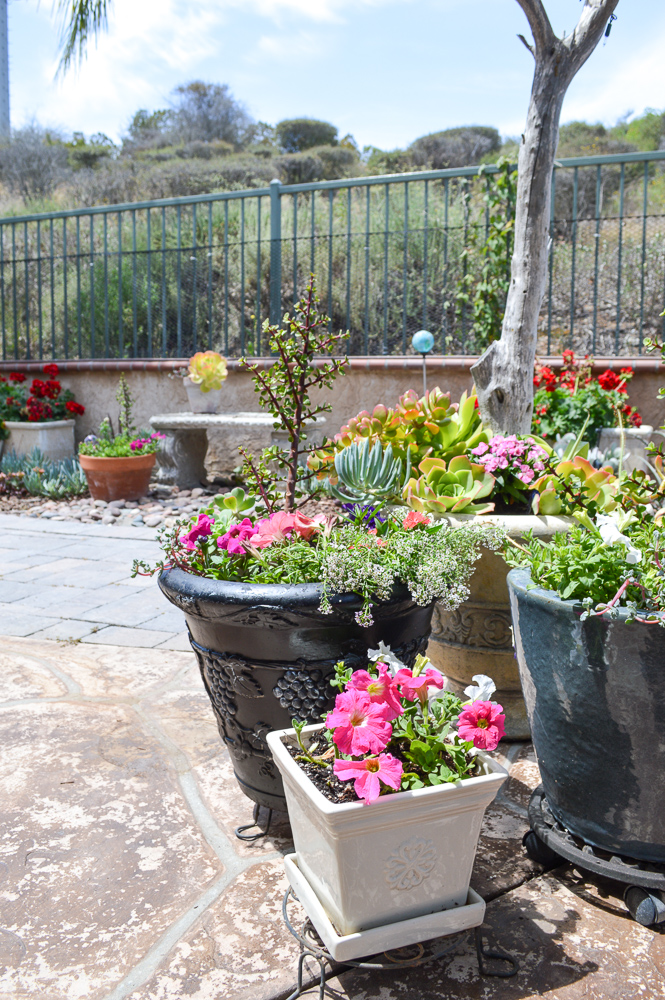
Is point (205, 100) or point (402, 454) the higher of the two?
point (205, 100)

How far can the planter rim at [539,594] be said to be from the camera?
4.37 ft

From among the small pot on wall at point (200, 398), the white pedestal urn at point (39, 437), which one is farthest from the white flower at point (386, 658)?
the white pedestal urn at point (39, 437)

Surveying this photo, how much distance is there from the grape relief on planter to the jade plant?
5349mm

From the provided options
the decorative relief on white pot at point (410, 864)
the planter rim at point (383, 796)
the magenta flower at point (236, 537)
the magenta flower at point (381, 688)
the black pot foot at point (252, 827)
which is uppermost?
the magenta flower at point (236, 537)

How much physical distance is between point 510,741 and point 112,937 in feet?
4.01

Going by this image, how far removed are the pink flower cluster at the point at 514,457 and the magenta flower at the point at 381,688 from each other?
→ 1089mm

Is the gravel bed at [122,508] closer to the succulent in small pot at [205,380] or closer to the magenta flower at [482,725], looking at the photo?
the succulent in small pot at [205,380]

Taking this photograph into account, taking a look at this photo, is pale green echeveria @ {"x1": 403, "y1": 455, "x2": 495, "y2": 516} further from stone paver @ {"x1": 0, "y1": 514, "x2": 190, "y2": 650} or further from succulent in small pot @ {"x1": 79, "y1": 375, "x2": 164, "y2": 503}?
succulent in small pot @ {"x1": 79, "y1": 375, "x2": 164, "y2": 503}

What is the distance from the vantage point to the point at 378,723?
1239mm

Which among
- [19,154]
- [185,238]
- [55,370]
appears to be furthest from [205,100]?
[55,370]

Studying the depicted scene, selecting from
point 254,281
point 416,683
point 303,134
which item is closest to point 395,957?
point 416,683

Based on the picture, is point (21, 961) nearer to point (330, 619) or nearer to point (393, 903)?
point (393, 903)

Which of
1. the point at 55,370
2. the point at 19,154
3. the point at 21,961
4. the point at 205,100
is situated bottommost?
the point at 21,961

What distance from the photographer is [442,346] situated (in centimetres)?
663
